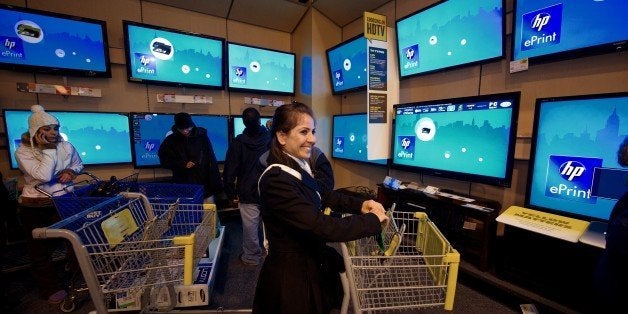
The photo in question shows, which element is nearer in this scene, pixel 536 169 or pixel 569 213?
pixel 569 213

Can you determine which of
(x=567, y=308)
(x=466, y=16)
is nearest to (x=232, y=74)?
(x=466, y=16)

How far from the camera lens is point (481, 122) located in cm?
207

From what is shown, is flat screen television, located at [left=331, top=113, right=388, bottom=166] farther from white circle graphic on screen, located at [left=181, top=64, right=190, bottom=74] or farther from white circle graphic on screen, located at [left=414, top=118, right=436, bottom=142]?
white circle graphic on screen, located at [left=181, top=64, right=190, bottom=74]

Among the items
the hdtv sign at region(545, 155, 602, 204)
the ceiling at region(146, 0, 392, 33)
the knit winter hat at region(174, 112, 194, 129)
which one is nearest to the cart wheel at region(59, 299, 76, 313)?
the knit winter hat at region(174, 112, 194, 129)

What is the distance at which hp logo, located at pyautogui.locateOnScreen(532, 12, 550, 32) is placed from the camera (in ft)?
5.78

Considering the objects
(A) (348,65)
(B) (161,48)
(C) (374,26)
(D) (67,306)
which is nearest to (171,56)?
(B) (161,48)

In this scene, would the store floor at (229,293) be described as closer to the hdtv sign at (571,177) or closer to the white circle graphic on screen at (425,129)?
the hdtv sign at (571,177)

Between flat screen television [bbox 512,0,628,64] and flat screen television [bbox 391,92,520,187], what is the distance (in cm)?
36

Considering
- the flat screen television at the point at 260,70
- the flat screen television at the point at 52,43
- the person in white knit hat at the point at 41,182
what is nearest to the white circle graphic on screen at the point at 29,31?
the flat screen television at the point at 52,43

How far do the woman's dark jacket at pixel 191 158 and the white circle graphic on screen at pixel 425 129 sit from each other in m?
2.31

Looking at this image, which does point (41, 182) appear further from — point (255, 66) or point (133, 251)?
point (255, 66)

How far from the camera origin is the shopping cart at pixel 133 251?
107 cm

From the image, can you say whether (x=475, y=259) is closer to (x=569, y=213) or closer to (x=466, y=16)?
(x=569, y=213)

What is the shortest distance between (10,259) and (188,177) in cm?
181
